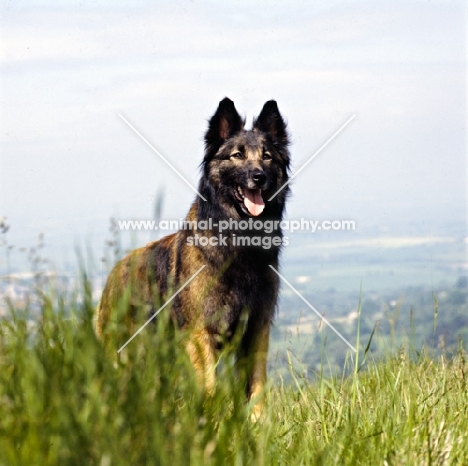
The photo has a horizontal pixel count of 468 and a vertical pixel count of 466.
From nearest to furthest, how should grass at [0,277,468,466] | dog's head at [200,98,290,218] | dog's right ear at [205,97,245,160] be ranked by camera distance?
grass at [0,277,468,466]
dog's head at [200,98,290,218]
dog's right ear at [205,97,245,160]

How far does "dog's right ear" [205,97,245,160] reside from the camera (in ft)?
19.2

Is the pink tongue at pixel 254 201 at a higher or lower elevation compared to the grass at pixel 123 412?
higher

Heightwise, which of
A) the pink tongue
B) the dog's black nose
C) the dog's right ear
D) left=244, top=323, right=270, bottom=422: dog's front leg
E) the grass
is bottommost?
left=244, top=323, right=270, bottom=422: dog's front leg

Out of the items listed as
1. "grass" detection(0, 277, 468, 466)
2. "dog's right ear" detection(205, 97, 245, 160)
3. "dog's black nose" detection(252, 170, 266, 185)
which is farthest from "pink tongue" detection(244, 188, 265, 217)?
"grass" detection(0, 277, 468, 466)

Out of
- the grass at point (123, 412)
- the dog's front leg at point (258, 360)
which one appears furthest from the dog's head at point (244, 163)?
the grass at point (123, 412)

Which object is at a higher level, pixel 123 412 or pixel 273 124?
pixel 273 124

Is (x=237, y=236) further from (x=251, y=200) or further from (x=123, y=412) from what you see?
(x=123, y=412)

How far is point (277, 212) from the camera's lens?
579 cm

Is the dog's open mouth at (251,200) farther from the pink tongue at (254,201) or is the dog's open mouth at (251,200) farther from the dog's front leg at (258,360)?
the dog's front leg at (258,360)

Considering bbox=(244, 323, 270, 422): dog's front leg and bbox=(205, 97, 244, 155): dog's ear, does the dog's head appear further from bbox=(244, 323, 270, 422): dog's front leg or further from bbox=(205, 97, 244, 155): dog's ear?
bbox=(244, 323, 270, 422): dog's front leg

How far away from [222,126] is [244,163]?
411mm

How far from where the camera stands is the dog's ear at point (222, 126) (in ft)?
19.1

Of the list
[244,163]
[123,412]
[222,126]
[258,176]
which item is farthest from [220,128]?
[123,412]

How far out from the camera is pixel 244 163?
5734 mm
